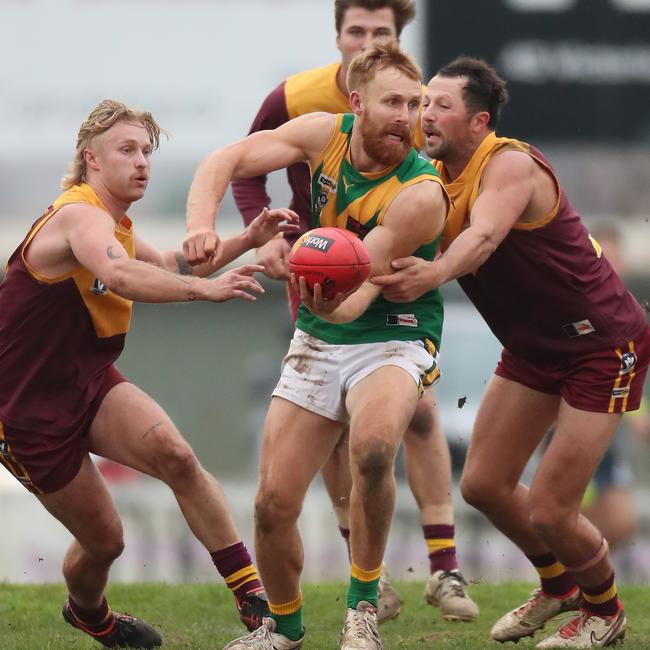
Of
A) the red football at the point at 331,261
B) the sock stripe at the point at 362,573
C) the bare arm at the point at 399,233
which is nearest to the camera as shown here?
the red football at the point at 331,261

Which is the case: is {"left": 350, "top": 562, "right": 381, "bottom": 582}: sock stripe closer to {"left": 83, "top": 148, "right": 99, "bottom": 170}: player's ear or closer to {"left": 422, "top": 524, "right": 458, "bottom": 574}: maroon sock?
{"left": 422, "top": 524, "right": 458, "bottom": 574}: maroon sock

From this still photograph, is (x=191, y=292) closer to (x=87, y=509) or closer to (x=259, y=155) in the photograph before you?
(x=259, y=155)

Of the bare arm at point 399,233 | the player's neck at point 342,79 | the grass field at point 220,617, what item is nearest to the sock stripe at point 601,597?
the grass field at point 220,617

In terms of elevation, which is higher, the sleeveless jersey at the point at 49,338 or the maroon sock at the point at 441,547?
the sleeveless jersey at the point at 49,338

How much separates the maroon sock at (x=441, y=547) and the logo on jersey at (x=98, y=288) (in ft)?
7.40

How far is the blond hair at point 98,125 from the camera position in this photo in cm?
654

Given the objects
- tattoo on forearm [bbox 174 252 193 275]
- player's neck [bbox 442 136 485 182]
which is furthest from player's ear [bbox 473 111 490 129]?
tattoo on forearm [bbox 174 252 193 275]

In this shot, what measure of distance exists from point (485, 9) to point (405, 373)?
37.5 feet

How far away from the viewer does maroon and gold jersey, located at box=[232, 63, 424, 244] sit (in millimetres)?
7609

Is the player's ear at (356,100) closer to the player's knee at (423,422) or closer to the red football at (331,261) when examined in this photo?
the red football at (331,261)

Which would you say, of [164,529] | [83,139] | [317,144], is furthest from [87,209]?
[164,529]

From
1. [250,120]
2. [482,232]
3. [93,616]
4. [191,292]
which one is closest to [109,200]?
[191,292]

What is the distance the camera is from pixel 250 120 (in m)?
19.1

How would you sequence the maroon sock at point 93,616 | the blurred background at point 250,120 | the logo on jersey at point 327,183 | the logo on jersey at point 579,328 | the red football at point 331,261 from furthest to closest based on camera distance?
the blurred background at point 250,120 → the maroon sock at point 93,616 → the logo on jersey at point 579,328 → the logo on jersey at point 327,183 → the red football at point 331,261
